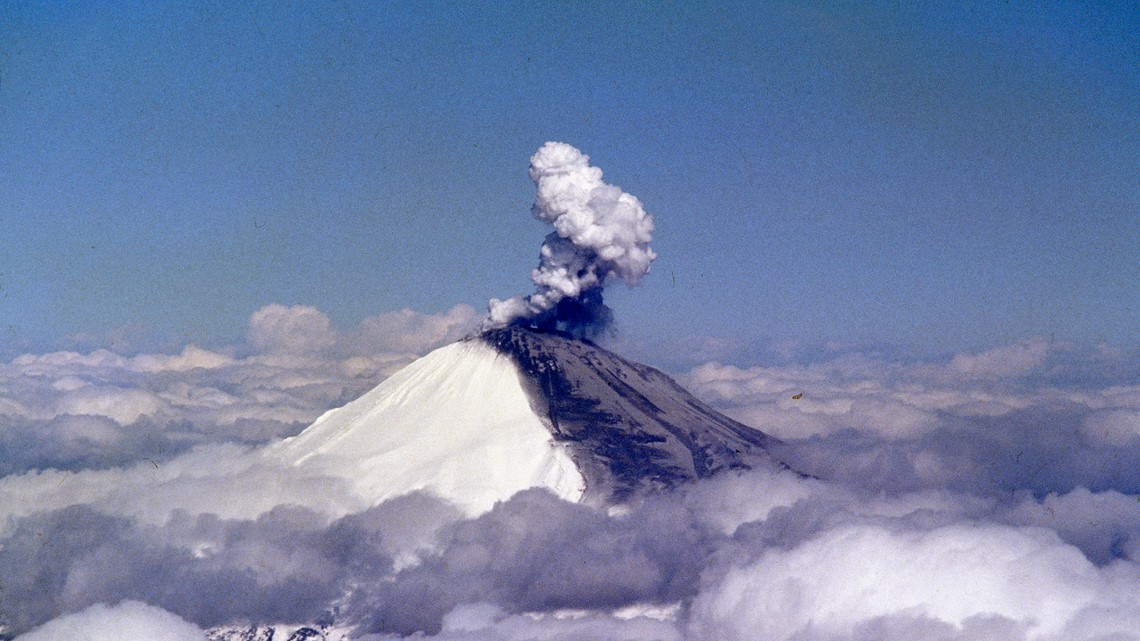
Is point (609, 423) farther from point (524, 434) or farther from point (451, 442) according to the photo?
point (451, 442)

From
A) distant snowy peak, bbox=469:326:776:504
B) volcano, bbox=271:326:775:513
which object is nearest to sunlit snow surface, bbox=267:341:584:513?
volcano, bbox=271:326:775:513

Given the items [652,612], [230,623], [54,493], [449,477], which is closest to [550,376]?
[449,477]

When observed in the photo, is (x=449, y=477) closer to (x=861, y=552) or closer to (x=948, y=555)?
(x=861, y=552)

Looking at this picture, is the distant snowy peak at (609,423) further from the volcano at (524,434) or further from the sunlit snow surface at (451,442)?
the sunlit snow surface at (451,442)

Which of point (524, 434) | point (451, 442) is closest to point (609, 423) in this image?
point (524, 434)

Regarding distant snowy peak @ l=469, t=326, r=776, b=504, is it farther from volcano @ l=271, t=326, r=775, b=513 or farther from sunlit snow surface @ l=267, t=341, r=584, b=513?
sunlit snow surface @ l=267, t=341, r=584, b=513
